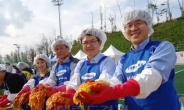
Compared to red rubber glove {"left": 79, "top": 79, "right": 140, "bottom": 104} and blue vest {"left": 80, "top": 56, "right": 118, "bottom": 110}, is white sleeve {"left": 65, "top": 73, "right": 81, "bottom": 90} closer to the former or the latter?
blue vest {"left": 80, "top": 56, "right": 118, "bottom": 110}

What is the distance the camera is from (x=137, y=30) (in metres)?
1.86

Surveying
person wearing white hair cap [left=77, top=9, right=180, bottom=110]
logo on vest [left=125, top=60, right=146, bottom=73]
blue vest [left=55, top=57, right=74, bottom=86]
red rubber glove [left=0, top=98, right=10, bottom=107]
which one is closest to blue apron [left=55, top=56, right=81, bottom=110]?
blue vest [left=55, top=57, right=74, bottom=86]

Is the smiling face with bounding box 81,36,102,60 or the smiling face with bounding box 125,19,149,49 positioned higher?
the smiling face with bounding box 125,19,149,49

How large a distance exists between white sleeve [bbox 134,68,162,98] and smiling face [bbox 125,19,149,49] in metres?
0.44

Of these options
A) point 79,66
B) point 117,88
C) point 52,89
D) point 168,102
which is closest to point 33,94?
point 52,89

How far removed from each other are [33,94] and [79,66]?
30.2 inches

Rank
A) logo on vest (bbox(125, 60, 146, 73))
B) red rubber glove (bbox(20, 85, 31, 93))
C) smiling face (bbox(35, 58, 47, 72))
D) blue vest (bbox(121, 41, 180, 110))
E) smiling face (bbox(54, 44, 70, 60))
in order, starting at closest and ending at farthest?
blue vest (bbox(121, 41, 180, 110))
logo on vest (bbox(125, 60, 146, 73))
red rubber glove (bbox(20, 85, 31, 93))
smiling face (bbox(54, 44, 70, 60))
smiling face (bbox(35, 58, 47, 72))

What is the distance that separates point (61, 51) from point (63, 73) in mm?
410

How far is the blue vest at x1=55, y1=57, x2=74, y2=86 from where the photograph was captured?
318 centimetres

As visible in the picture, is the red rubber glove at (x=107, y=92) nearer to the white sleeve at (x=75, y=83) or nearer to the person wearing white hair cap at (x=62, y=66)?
the white sleeve at (x=75, y=83)

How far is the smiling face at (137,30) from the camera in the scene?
1863mm

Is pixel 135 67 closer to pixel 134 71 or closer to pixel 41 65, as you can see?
pixel 134 71


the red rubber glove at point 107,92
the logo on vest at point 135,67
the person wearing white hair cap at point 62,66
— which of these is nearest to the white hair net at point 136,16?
the logo on vest at point 135,67

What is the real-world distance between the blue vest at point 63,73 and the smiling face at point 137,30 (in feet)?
5.02
